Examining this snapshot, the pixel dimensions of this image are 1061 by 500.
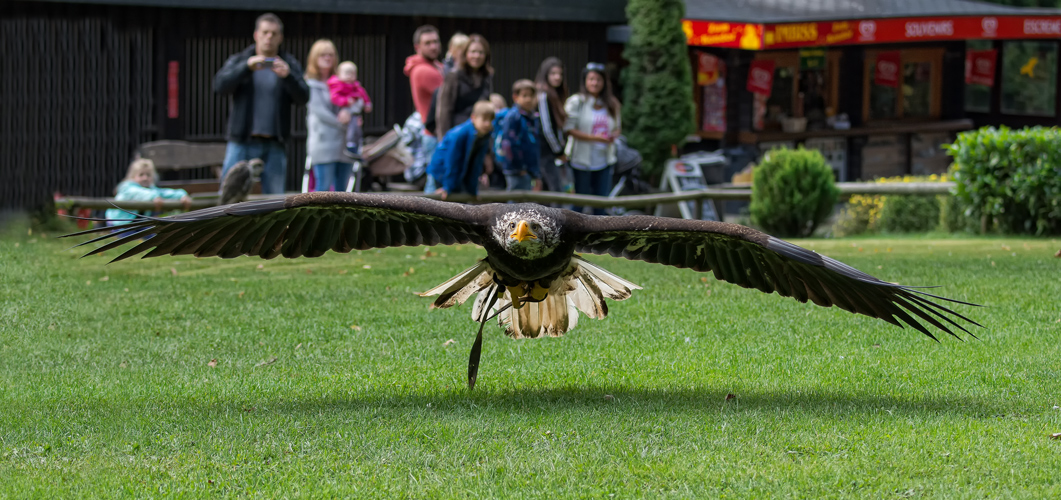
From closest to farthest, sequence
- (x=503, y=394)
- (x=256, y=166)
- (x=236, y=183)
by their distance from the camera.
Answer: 1. (x=503, y=394)
2. (x=236, y=183)
3. (x=256, y=166)

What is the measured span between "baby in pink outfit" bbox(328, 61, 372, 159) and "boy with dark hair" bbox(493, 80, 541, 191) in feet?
5.11

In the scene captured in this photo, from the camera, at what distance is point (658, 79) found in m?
18.5

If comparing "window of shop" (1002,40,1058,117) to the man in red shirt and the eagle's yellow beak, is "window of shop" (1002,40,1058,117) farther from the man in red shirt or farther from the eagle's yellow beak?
the eagle's yellow beak

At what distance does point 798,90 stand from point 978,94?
14.8 feet

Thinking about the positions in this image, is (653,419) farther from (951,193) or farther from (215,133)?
(215,133)

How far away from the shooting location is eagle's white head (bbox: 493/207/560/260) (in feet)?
19.6

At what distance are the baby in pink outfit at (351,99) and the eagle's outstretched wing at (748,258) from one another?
6.88m

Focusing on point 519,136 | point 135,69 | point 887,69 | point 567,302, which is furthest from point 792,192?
point 567,302

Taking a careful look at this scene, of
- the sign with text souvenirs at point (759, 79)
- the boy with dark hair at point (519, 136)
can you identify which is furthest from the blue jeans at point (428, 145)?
the sign with text souvenirs at point (759, 79)

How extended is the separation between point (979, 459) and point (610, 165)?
974 cm

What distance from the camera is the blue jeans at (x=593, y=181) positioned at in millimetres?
14680

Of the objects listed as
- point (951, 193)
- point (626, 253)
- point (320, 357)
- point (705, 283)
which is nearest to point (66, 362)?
point (320, 357)

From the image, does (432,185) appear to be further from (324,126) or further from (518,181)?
(324,126)

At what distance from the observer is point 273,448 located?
17.8 ft
